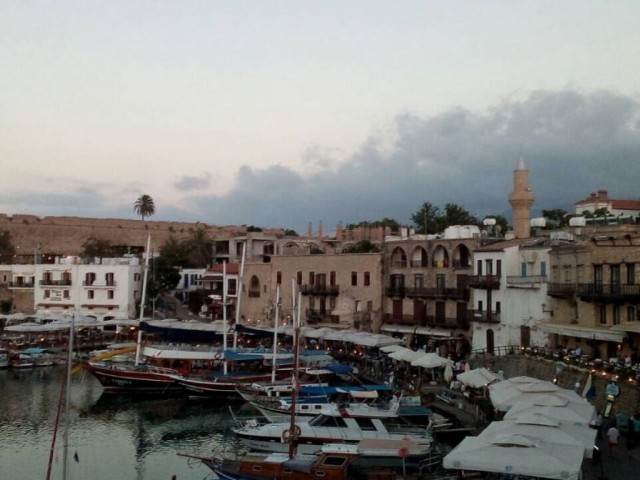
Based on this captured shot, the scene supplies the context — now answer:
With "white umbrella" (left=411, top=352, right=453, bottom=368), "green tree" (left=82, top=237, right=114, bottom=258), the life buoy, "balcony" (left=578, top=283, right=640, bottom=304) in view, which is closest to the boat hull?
"white umbrella" (left=411, top=352, right=453, bottom=368)

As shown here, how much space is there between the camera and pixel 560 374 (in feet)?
101

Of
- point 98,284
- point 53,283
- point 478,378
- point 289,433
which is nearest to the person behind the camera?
point 289,433

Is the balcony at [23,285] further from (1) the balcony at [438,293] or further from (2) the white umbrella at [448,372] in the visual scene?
(2) the white umbrella at [448,372]

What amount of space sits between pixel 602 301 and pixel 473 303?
460 inches

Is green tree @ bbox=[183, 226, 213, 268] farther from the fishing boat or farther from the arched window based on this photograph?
the fishing boat

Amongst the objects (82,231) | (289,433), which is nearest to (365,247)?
(289,433)

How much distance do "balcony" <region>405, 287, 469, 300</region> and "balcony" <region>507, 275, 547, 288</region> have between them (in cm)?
518

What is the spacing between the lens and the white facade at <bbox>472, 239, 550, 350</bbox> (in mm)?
38938

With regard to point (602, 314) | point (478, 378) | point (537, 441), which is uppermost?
point (602, 314)

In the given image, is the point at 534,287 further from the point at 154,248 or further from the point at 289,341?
the point at 154,248

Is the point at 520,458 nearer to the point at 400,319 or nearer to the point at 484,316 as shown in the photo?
the point at 484,316

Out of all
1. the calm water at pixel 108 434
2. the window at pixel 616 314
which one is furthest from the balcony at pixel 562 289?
the calm water at pixel 108 434

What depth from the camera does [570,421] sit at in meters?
21.0

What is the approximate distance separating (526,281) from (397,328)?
12794 mm
